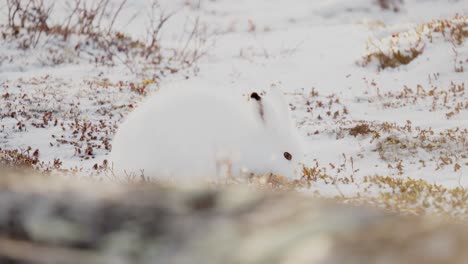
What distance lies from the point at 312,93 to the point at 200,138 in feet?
26.3

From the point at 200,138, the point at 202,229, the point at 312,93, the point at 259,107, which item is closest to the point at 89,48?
the point at 312,93

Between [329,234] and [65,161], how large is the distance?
733 centimetres

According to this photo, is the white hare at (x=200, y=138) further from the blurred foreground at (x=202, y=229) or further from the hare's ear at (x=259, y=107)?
the blurred foreground at (x=202, y=229)

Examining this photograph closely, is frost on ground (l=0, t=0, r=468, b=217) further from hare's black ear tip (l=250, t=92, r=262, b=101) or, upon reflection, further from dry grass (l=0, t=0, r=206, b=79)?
hare's black ear tip (l=250, t=92, r=262, b=101)

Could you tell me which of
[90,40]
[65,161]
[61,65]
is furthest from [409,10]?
[65,161]

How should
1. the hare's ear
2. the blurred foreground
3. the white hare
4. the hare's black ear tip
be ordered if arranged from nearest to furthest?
the blurred foreground < the white hare < the hare's black ear tip < the hare's ear

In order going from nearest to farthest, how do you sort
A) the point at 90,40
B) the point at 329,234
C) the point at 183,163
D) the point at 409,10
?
the point at 329,234 → the point at 183,163 → the point at 90,40 → the point at 409,10

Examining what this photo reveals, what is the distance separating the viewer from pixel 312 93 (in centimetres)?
1248

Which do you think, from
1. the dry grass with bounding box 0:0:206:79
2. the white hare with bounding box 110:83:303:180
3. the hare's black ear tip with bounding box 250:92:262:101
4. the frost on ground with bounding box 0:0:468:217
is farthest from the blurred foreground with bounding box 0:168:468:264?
the dry grass with bounding box 0:0:206:79

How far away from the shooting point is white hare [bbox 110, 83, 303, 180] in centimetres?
486

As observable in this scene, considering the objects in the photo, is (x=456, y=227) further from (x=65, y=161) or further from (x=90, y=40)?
(x=90, y=40)

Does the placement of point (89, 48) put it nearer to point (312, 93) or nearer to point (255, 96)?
point (312, 93)

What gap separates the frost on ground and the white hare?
458 mm

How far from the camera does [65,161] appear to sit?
25.6 feet
